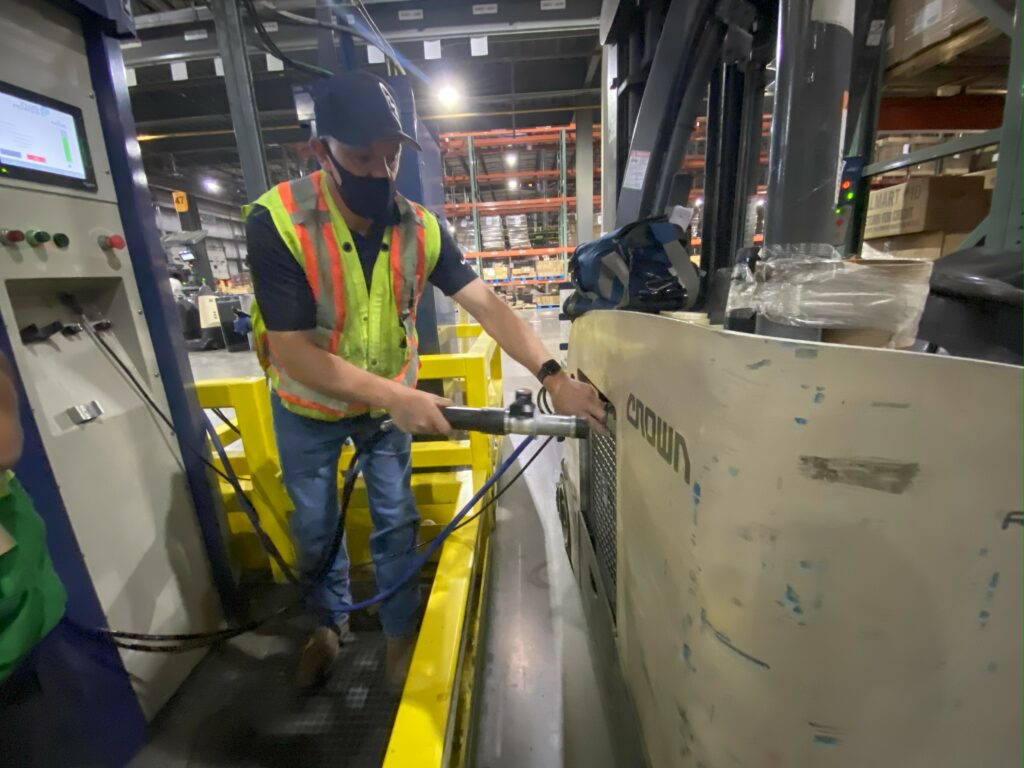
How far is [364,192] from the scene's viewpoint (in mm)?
1209

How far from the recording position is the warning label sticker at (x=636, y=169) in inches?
81.9

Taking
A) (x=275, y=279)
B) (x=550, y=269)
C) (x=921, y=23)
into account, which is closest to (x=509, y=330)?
(x=275, y=279)

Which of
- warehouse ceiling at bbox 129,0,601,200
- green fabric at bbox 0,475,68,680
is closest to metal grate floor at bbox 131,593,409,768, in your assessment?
green fabric at bbox 0,475,68,680

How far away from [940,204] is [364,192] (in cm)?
318

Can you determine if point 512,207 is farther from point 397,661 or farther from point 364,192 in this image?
point 397,661

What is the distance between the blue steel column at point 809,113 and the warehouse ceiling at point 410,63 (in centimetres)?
208

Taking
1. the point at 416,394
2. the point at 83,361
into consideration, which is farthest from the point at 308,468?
the point at 83,361

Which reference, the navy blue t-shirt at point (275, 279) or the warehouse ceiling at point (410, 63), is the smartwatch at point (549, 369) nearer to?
the navy blue t-shirt at point (275, 279)

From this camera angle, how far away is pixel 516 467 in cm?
316

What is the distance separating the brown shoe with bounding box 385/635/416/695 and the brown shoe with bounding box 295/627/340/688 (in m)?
0.22

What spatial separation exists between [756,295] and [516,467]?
2560mm

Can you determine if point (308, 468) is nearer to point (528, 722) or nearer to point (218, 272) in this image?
point (528, 722)

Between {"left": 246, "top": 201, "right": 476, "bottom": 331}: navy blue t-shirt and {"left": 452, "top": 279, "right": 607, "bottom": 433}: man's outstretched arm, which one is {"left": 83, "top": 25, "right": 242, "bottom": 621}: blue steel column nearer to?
{"left": 246, "top": 201, "right": 476, "bottom": 331}: navy blue t-shirt

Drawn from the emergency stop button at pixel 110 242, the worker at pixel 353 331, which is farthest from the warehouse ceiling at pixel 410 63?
the worker at pixel 353 331
